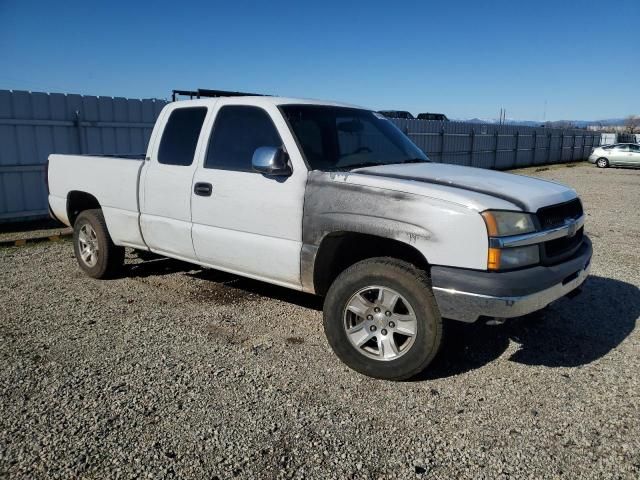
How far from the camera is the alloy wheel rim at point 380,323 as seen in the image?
3.48 metres

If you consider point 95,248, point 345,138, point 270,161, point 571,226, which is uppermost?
point 345,138

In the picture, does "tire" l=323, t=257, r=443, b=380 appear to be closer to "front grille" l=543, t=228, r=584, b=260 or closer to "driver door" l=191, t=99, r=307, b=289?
"driver door" l=191, t=99, r=307, b=289

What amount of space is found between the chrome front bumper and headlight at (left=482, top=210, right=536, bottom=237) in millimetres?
392

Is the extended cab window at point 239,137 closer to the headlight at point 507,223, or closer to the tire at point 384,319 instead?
the tire at point 384,319

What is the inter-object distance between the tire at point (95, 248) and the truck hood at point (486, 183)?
319 centimetres

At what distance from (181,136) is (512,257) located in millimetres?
3238

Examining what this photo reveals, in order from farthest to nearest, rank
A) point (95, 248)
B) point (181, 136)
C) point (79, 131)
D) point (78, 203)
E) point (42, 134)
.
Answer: point (79, 131) < point (42, 134) < point (78, 203) < point (95, 248) < point (181, 136)

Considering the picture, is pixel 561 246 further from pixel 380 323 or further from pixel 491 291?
pixel 380 323

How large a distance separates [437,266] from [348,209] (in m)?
0.76

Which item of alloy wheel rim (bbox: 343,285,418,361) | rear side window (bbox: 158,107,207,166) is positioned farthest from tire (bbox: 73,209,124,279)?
alloy wheel rim (bbox: 343,285,418,361)

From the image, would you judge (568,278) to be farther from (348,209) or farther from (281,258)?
(281,258)

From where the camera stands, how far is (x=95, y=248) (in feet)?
19.4

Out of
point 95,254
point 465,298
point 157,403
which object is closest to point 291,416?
point 157,403

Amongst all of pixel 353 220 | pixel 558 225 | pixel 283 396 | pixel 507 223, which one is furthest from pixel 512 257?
pixel 283 396
